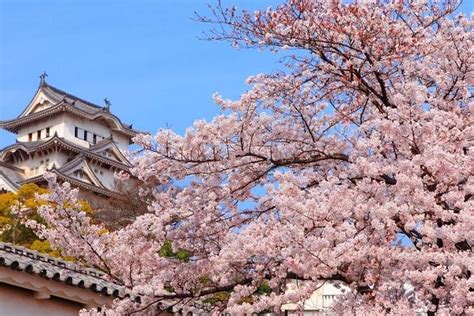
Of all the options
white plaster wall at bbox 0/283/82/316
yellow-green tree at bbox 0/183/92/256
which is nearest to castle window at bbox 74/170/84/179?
yellow-green tree at bbox 0/183/92/256

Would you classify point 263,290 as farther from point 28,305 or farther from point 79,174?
point 79,174

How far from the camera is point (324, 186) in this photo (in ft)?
23.1

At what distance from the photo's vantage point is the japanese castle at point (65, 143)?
1709 inches

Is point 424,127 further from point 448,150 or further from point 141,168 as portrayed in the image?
point 141,168

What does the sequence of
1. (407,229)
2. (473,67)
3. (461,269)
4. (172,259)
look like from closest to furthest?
(461,269), (407,229), (473,67), (172,259)

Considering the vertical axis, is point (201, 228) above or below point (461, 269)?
above

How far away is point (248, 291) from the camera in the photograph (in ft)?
23.7

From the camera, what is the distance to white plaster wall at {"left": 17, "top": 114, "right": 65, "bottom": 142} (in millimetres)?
50197

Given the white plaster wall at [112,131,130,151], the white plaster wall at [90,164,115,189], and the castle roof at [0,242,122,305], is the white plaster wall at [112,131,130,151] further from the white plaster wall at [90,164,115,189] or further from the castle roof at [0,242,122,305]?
the castle roof at [0,242,122,305]

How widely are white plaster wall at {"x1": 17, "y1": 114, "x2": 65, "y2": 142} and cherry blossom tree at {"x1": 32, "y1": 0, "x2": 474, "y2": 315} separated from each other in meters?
42.7

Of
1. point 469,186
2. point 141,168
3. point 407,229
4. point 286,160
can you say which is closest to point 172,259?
point 141,168

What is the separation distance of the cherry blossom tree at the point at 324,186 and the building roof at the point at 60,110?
4263 centimetres

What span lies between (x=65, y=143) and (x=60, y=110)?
4306mm

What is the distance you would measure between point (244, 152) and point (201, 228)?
3.02 feet
